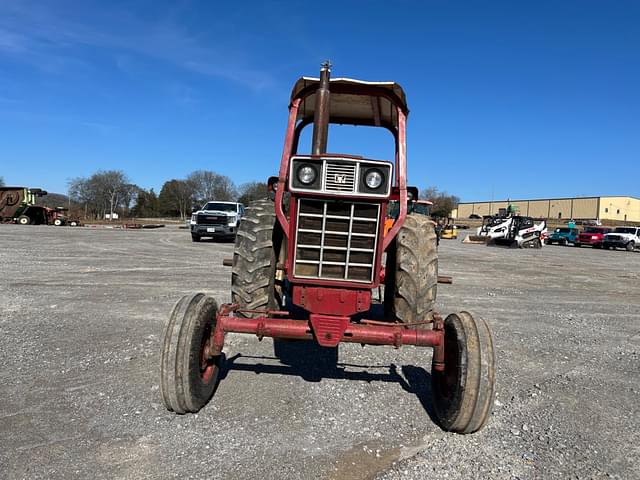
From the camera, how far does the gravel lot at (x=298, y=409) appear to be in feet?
9.07

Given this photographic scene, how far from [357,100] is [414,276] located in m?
1.86

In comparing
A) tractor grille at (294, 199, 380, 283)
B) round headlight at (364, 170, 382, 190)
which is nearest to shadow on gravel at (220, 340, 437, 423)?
tractor grille at (294, 199, 380, 283)

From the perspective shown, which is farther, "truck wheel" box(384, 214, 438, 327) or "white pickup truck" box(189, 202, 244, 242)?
"white pickup truck" box(189, 202, 244, 242)

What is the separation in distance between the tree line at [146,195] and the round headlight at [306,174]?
275 feet

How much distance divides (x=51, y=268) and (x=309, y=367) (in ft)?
28.5

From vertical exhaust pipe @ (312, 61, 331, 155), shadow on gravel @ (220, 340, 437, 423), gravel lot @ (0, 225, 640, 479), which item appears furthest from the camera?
shadow on gravel @ (220, 340, 437, 423)

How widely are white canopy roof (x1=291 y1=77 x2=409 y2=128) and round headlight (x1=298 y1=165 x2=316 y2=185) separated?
96 cm

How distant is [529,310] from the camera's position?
301 inches

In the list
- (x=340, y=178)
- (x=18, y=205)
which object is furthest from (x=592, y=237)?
(x=18, y=205)

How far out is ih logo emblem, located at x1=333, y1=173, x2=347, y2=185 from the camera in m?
3.10

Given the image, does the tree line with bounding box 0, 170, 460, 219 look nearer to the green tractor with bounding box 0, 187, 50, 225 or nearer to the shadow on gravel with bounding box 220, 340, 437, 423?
the green tractor with bounding box 0, 187, 50, 225

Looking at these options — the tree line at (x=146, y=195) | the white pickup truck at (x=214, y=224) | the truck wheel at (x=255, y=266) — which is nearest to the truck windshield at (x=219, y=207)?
the white pickup truck at (x=214, y=224)

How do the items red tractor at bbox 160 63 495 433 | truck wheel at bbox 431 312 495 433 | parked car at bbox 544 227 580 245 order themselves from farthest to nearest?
1. parked car at bbox 544 227 580 245
2. red tractor at bbox 160 63 495 433
3. truck wheel at bbox 431 312 495 433

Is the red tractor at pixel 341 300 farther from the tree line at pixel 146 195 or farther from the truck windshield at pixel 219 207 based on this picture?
the tree line at pixel 146 195
